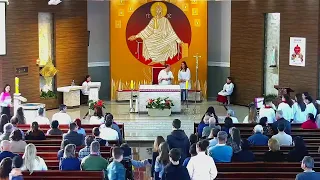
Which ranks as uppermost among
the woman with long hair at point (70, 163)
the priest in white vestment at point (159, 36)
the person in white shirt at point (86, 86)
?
the priest in white vestment at point (159, 36)

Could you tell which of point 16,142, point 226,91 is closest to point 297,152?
point 16,142

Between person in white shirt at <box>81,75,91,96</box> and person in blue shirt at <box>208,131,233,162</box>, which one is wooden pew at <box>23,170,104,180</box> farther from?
person in white shirt at <box>81,75,91,96</box>

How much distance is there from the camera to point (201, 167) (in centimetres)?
1027

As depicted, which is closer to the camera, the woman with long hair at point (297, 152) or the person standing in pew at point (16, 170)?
the person standing in pew at point (16, 170)

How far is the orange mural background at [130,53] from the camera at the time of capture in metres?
24.4

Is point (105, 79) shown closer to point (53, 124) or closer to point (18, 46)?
point (18, 46)

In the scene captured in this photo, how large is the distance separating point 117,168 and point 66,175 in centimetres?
87

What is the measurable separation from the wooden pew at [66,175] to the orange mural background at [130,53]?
13.5 meters

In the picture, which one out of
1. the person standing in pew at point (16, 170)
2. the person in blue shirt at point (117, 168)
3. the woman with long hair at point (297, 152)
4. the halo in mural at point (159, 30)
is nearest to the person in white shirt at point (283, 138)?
the woman with long hair at point (297, 152)

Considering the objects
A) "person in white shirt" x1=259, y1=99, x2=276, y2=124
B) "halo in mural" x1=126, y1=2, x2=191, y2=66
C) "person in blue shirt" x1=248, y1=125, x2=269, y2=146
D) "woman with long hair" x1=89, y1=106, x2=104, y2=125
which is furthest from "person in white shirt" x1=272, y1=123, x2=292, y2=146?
"halo in mural" x1=126, y1=2, x2=191, y2=66

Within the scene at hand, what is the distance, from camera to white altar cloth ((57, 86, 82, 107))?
22.7m

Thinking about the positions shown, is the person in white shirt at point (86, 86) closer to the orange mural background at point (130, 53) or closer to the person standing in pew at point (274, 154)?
the orange mural background at point (130, 53)

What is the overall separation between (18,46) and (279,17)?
25.1ft

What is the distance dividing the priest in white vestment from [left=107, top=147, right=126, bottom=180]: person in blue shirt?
556 inches
